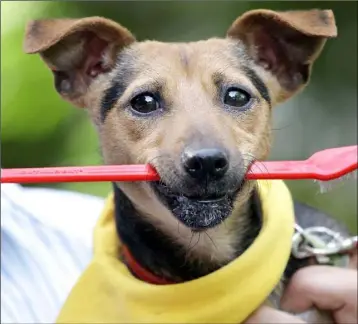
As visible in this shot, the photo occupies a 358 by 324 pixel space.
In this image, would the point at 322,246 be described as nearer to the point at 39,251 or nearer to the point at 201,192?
the point at 201,192

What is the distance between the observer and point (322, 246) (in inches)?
82.8

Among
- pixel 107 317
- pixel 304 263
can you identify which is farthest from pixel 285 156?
pixel 107 317

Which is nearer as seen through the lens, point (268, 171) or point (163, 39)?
point (268, 171)

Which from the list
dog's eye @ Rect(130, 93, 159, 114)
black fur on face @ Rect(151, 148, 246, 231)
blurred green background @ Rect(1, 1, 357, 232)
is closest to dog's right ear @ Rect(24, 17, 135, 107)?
dog's eye @ Rect(130, 93, 159, 114)

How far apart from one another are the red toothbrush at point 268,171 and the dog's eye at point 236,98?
1.24 ft

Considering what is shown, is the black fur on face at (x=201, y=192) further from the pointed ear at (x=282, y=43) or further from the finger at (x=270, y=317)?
the pointed ear at (x=282, y=43)

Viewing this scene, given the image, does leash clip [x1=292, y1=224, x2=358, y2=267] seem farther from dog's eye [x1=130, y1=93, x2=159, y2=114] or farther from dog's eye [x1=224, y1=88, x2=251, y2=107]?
dog's eye [x1=130, y1=93, x2=159, y2=114]

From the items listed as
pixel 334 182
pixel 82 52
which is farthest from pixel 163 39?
pixel 334 182

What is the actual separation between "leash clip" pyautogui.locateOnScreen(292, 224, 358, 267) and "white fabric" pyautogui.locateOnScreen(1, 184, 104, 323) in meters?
0.73

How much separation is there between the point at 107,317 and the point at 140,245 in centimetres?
21

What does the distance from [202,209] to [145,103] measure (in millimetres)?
393

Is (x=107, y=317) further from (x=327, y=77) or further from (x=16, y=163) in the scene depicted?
(x=327, y=77)

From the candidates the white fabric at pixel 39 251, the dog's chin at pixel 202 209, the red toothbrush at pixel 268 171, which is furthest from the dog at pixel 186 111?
the white fabric at pixel 39 251

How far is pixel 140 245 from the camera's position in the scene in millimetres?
2043
